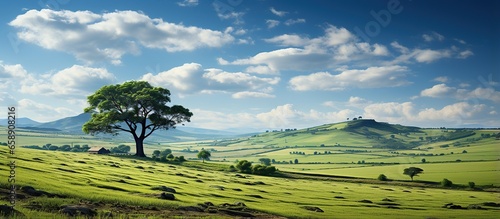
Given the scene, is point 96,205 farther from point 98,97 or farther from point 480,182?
point 480,182

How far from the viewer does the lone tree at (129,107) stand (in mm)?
105000

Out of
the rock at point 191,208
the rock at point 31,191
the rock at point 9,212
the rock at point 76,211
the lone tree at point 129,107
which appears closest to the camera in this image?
the rock at point 9,212

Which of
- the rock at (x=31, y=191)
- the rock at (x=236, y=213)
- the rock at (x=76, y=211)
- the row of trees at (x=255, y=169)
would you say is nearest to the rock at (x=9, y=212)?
the rock at (x=76, y=211)

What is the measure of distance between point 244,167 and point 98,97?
49418mm

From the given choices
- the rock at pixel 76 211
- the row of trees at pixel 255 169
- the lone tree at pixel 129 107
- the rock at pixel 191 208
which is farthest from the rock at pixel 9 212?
the row of trees at pixel 255 169

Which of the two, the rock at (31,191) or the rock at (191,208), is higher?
the rock at (31,191)

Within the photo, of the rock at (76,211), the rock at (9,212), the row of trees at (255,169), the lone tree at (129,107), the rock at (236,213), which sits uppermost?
the lone tree at (129,107)

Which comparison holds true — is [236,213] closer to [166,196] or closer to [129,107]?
[166,196]

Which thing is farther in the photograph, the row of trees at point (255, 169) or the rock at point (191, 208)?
the row of trees at point (255, 169)

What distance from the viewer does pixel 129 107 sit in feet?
357

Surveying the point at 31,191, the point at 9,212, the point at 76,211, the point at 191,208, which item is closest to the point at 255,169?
the point at 191,208

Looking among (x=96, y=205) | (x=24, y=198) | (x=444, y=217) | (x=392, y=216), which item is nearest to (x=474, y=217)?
(x=444, y=217)

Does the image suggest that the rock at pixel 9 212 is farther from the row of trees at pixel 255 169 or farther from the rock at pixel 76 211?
the row of trees at pixel 255 169

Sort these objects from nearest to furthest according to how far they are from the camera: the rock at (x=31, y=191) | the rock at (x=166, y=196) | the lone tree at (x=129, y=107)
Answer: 1. the rock at (x=31, y=191)
2. the rock at (x=166, y=196)
3. the lone tree at (x=129, y=107)
